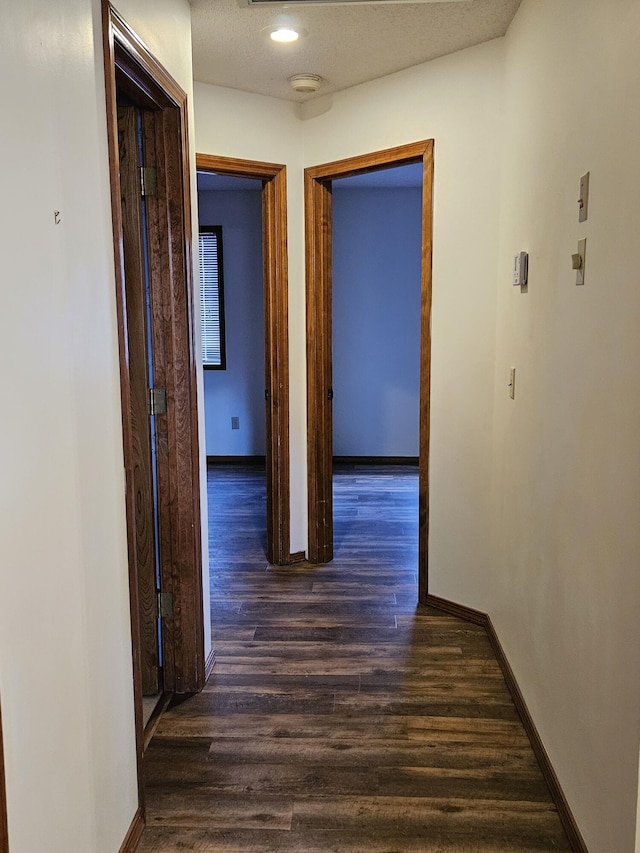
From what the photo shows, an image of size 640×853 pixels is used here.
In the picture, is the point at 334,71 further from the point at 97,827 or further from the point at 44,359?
the point at 97,827

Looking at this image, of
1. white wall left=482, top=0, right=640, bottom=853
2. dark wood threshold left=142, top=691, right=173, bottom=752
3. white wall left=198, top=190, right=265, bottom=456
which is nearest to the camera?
white wall left=482, top=0, right=640, bottom=853

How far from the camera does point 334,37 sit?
2928 mm

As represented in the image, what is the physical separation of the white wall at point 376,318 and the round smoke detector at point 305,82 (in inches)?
115

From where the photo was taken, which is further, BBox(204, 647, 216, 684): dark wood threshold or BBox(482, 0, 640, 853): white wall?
BBox(204, 647, 216, 684): dark wood threshold

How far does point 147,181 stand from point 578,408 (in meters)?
1.55

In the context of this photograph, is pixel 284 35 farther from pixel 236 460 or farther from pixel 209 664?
pixel 236 460

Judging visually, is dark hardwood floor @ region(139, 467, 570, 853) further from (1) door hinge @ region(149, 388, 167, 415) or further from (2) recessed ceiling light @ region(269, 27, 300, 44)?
(2) recessed ceiling light @ region(269, 27, 300, 44)

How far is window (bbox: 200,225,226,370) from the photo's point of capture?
662 cm

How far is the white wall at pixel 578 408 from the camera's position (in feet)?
4.97

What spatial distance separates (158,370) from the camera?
2541 mm

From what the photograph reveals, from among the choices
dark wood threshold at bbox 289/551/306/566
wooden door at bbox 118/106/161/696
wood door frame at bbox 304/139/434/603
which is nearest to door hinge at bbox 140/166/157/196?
wooden door at bbox 118/106/161/696

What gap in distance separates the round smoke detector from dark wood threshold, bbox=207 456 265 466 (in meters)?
Result: 3.82

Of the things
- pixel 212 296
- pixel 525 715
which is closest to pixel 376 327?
pixel 212 296

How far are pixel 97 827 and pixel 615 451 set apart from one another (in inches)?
54.9
